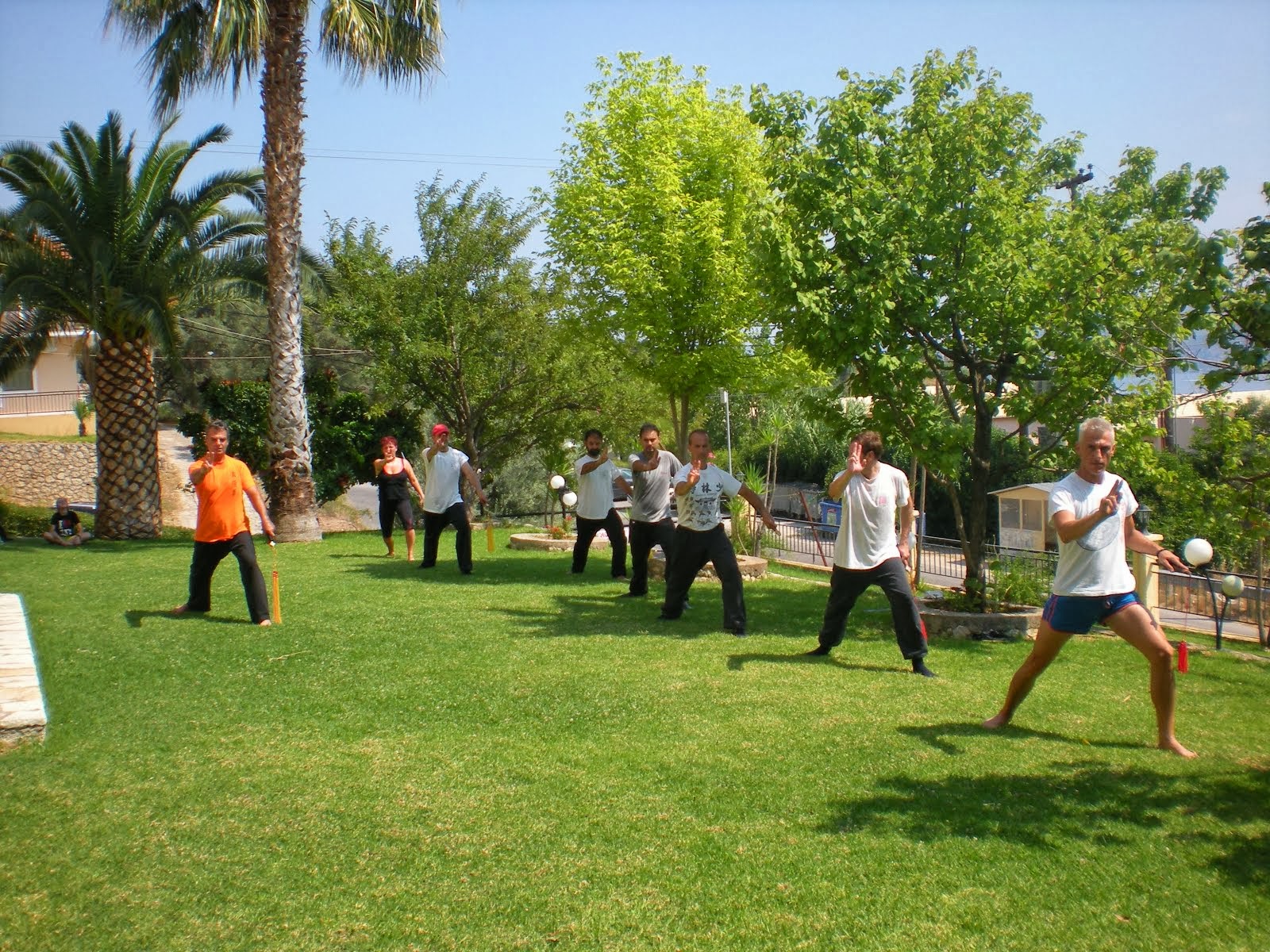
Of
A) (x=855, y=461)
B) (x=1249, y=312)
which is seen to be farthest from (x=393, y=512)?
(x=1249, y=312)

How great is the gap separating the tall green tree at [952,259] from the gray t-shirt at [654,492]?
1970mm

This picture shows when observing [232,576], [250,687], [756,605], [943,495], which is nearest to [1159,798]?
[250,687]

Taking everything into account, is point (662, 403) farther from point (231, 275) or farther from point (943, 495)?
point (943, 495)

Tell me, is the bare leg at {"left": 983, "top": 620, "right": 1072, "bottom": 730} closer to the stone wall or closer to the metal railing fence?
the stone wall

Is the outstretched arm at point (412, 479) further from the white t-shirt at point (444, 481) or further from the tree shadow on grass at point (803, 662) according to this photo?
the tree shadow on grass at point (803, 662)

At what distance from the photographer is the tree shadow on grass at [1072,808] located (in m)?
5.02

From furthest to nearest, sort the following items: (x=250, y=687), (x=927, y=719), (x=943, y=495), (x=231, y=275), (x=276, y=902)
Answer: (x=943, y=495), (x=231, y=275), (x=250, y=687), (x=927, y=719), (x=276, y=902)

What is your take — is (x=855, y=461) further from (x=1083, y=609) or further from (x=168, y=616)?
(x=168, y=616)

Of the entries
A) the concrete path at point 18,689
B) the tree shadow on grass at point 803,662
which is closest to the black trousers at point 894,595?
the tree shadow on grass at point 803,662

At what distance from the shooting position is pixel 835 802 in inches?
215

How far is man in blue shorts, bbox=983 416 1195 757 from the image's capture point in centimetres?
617

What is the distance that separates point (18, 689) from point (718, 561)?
5522 mm

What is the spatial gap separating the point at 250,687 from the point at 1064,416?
7967 mm

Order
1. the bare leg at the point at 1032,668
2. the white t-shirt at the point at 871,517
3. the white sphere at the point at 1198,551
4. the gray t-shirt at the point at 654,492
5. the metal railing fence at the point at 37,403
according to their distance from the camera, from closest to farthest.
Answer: the bare leg at the point at 1032,668, the white sphere at the point at 1198,551, the white t-shirt at the point at 871,517, the gray t-shirt at the point at 654,492, the metal railing fence at the point at 37,403
